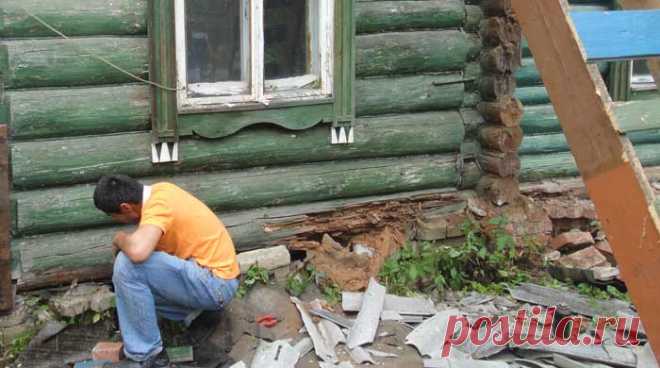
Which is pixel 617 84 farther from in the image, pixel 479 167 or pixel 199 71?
pixel 199 71

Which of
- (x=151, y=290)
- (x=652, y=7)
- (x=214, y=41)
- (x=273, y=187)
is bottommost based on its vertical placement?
(x=151, y=290)

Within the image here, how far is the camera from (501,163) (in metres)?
6.66

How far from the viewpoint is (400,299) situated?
19.7 feet

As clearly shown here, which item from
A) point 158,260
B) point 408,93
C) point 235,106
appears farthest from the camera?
point 408,93

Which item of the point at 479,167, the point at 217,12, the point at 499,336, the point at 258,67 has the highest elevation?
the point at 217,12

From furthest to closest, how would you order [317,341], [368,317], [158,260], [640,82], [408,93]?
[640,82] < [408,93] < [368,317] < [317,341] < [158,260]

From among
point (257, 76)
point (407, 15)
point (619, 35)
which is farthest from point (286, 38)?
point (619, 35)

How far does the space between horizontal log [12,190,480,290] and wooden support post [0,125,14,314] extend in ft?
0.32

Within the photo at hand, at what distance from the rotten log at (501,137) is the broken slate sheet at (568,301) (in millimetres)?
1105

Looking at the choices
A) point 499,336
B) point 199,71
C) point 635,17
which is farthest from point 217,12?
point 635,17

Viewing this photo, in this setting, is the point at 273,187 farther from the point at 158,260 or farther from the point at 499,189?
the point at 499,189

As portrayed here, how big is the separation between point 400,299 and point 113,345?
2.01m

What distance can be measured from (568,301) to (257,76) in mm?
2677

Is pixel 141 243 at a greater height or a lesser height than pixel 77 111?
lesser
